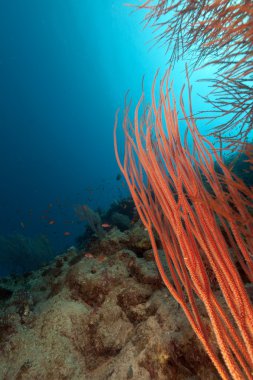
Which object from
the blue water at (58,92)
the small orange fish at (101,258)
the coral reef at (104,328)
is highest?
the blue water at (58,92)

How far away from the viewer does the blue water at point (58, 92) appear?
174 feet

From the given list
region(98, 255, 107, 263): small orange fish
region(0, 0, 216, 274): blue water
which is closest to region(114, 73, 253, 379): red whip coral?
region(98, 255, 107, 263): small orange fish

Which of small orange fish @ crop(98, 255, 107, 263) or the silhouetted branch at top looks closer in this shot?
the silhouetted branch at top

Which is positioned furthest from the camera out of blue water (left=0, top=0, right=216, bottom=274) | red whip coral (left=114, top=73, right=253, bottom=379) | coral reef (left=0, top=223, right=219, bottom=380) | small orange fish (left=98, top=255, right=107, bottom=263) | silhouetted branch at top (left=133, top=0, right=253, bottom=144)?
blue water (left=0, top=0, right=216, bottom=274)

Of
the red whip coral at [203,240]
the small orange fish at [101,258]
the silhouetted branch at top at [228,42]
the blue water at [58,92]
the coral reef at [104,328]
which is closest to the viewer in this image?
the red whip coral at [203,240]

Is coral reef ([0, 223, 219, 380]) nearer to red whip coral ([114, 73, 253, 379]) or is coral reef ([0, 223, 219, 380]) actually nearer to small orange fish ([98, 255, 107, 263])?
small orange fish ([98, 255, 107, 263])

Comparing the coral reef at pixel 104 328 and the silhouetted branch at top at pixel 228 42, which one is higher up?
the silhouetted branch at top at pixel 228 42

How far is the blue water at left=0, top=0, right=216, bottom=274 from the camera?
53156 mm

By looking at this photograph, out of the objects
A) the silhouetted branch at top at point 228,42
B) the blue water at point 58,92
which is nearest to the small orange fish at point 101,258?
the silhouetted branch at top at point 228,42

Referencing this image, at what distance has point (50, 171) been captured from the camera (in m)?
72.8

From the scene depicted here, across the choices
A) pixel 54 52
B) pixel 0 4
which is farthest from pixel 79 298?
pixel 54 52

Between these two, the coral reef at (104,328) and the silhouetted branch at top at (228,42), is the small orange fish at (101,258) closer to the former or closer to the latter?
the coral reef at (104,328)

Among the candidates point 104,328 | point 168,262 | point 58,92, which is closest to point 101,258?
point 104,328

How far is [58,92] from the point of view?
6912 centimetres
